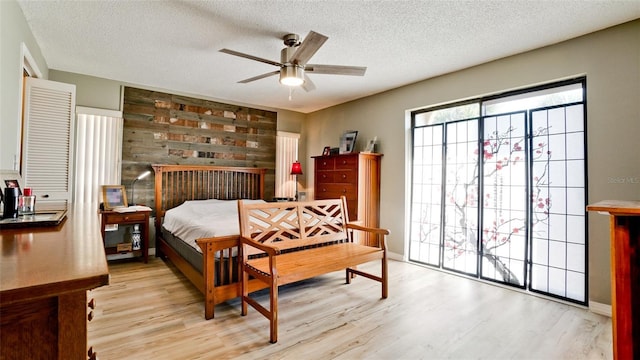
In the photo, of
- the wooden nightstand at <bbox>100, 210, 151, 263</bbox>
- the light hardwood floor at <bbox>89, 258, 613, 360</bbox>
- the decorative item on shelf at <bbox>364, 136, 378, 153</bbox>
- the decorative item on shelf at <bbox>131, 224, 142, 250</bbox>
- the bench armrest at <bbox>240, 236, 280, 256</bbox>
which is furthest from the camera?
the decorative item on shelf at <bbox>364, 136, 378, 153</bbox>

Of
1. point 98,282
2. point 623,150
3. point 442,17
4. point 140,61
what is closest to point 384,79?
point 442,17

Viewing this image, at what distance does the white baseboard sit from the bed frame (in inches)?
123

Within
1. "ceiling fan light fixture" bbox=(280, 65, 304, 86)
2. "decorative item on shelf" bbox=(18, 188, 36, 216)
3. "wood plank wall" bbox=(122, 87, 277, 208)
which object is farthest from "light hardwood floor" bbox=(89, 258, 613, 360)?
"ceiling fan light fixture" bbox=(280, 65, 304, 86)

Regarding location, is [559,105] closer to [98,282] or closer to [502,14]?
[502,14]

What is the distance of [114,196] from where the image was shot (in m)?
4.16

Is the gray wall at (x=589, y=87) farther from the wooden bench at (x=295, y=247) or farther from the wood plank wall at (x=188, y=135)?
the wooden bench at (x=295, y=247)

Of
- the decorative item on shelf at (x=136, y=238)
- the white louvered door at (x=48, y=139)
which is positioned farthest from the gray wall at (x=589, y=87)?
the decorative item on shelf at (x=136, y=238)

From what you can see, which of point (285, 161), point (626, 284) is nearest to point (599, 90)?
point (626, 284)

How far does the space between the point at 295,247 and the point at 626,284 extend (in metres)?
2.37

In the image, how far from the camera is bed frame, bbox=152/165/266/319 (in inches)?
101

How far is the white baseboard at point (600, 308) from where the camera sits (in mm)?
2632

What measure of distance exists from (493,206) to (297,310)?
103 inches

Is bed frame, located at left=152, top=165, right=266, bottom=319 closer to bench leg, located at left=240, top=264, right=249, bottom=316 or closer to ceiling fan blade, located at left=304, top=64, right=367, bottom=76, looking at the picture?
bench leg, located at left=240, top=264, right=249, bottom=316

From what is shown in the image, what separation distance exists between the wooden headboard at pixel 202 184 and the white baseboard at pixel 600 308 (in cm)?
470
